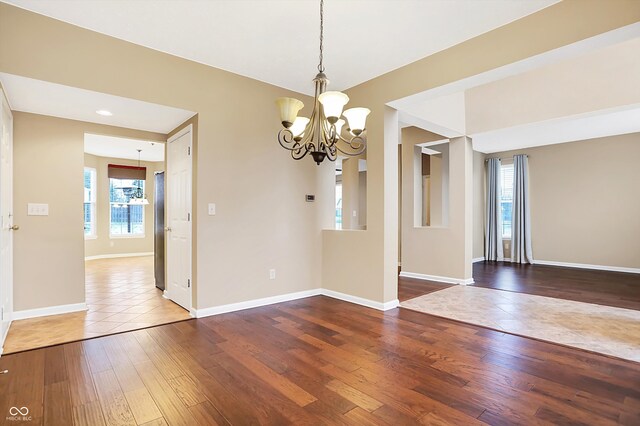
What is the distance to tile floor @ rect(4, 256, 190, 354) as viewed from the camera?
297cm

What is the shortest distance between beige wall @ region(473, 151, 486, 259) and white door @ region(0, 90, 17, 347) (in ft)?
27.5

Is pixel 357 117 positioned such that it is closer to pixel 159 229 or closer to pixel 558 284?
pixel 159 229

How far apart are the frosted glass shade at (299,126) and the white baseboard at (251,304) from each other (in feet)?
7.42

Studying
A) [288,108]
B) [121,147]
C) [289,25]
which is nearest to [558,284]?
[288,108]

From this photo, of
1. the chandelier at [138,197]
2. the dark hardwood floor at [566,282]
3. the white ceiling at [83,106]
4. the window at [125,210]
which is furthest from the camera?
the window at [125,210]

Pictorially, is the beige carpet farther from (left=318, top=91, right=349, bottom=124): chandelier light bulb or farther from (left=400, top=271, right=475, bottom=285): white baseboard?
(left=318, top=91, right=349, bottom=124): chandelier light bulb

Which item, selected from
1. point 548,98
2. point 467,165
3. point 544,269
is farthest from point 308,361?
point 544,269

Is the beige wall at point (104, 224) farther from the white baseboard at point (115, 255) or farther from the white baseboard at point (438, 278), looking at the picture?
the white baseboard at point (438, 278)

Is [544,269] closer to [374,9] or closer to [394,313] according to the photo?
[394,313]

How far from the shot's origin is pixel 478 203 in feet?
27.1

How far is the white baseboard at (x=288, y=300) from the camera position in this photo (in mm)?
3623

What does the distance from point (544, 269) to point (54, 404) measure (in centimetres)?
796

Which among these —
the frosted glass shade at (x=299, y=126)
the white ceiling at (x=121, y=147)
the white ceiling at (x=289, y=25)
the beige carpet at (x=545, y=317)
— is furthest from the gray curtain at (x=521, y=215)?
the white ceiling at (x=121, y=147)

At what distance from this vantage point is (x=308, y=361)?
2486 millimetres
